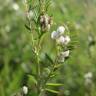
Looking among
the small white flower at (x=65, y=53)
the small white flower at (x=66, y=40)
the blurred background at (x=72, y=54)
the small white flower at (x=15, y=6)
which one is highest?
the small white flower at (x=15, y=6)

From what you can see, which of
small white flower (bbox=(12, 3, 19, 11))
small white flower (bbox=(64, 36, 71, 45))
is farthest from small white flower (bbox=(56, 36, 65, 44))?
small white flower (bbox=(12, 3, 19, 11))

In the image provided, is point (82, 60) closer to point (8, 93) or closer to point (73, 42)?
point (8, 93)

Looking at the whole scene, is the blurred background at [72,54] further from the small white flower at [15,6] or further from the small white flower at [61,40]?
the small white flower at [61,40]

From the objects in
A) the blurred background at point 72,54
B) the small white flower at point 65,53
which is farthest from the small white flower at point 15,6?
the small white flower at point 65,53

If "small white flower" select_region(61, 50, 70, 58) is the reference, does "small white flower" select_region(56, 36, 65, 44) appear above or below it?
above

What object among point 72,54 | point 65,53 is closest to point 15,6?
point 72,54

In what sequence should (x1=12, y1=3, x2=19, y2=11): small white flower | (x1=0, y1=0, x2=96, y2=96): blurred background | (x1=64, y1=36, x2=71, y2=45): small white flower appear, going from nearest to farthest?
(x1=64, y1=36, x2=71, y2=45): small white flower, (x1=0, y1=0, x2=96, y2=96): blurred background, (x1=12, y1=3, x2=19, y2=11): small white flower

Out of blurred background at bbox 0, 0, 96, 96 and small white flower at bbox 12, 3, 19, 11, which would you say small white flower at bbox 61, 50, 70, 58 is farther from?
small white flower at bbox 12, 3, 19, 11

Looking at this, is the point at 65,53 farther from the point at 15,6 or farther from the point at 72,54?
the point at 15,6
